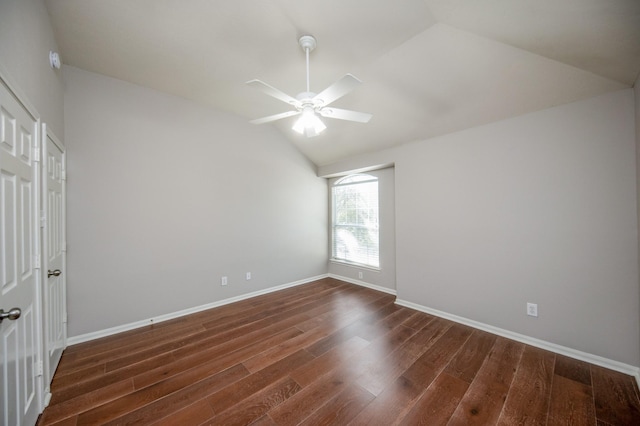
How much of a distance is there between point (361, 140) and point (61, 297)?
4.05 metres

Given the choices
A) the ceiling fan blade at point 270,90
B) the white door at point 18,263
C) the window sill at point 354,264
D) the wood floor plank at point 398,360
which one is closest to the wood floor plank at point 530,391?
the wood floor plank at point 398,360

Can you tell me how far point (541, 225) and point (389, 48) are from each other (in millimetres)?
2358

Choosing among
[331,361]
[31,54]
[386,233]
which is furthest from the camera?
[386,233]

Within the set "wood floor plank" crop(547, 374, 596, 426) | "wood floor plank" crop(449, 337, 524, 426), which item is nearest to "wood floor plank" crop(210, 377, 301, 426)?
"wood floor plank" crop(449, 337, 524, 426)

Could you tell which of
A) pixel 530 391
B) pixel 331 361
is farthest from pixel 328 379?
pixel 530 391

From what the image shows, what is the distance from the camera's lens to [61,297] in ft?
7.59

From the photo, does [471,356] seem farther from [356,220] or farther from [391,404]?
[356,220]

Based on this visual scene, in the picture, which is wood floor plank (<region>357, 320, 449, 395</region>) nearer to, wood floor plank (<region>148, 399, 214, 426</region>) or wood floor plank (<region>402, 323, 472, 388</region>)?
wood floor plank (<region>402, 323, 472, 388</region>)

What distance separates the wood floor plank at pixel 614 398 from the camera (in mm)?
1584

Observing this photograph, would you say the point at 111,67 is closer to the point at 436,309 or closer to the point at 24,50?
the point at 24,50

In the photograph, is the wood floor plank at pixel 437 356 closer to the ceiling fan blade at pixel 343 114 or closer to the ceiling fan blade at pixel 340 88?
the ceiling fan blade at pixel 343 114

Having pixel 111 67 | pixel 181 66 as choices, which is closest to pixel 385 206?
pixel 181 66

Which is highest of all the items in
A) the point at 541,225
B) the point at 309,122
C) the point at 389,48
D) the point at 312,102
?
the point at 389,48

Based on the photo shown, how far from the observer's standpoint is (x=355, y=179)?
4.66 meters
